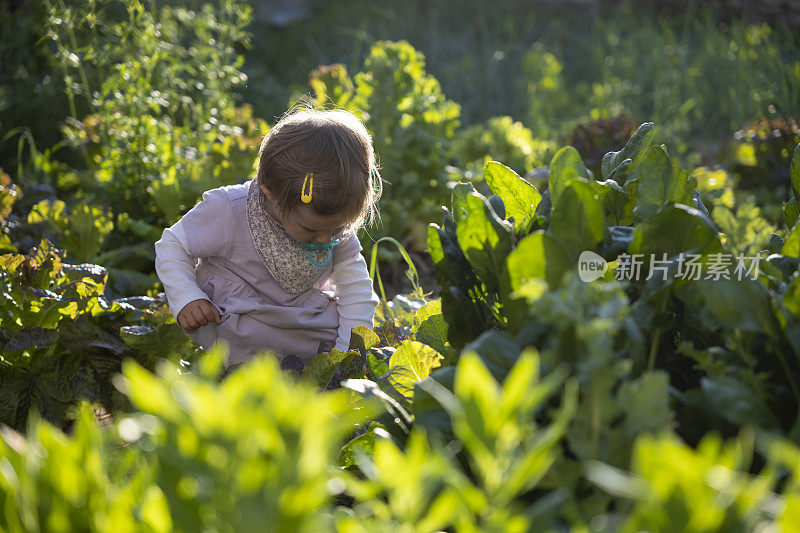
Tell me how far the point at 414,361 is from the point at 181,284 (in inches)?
48.9

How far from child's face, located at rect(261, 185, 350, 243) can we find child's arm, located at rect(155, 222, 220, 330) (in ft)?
1.03

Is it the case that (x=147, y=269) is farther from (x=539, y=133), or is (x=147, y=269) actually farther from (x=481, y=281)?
(x=539, y=133)

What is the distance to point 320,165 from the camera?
2.38m

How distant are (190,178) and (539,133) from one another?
3087 millimetres

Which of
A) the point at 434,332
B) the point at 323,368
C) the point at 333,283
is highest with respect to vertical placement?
the point at 434,332

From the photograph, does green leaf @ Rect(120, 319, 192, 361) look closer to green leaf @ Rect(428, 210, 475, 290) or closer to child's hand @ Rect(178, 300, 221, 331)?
child's hand @ Rect(178, 300, 221, 331)

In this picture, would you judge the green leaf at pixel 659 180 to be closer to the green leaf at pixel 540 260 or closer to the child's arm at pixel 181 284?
the green leaf at pixel 540 260

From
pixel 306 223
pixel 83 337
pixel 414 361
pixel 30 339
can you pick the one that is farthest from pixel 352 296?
pixel 414 361

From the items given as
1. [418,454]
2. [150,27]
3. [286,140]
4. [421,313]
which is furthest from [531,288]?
[150,27]

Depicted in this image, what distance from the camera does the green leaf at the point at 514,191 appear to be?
154 cm

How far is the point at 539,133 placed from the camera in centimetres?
576

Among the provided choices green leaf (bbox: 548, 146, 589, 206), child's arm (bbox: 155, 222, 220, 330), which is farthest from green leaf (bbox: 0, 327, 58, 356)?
green leaf (bbox: 548, 146, 589, 206)

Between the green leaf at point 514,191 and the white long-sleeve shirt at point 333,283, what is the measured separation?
1.13m

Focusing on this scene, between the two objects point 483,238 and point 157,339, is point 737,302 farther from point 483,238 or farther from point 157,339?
point 157,339
